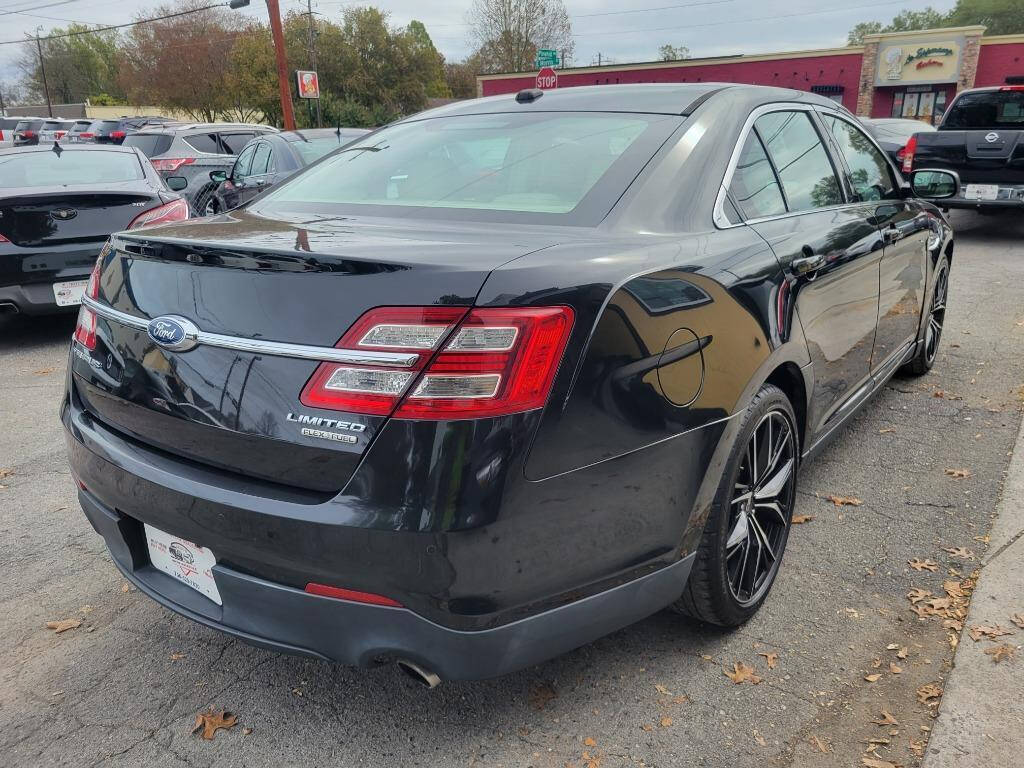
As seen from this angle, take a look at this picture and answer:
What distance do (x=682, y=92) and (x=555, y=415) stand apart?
1569 mm

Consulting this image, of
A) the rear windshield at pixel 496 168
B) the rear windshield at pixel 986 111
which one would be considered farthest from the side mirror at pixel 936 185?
the rear windshield at pixel 986 111

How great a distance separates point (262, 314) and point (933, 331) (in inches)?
180

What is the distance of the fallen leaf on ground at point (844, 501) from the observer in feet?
11.2

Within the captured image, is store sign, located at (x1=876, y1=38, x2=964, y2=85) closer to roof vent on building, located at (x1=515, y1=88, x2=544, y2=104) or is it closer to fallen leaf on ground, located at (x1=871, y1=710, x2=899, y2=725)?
roof vent on building, located at (x1=515, y1=88, x2=544, y2=104)

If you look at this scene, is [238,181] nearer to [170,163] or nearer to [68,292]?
[170,163]

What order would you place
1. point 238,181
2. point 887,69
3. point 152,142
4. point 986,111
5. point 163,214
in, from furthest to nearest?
point 887,69, point 152,142, point 238,181, point 986,111, point 163,214

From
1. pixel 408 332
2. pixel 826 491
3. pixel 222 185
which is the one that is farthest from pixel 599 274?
pixel 222 185

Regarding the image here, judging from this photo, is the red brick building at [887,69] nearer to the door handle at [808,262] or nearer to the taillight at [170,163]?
the taillight at [170,163]

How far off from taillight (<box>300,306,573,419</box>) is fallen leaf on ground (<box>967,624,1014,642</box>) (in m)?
1.73

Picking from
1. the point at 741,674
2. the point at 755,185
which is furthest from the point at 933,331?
the point at 741,674

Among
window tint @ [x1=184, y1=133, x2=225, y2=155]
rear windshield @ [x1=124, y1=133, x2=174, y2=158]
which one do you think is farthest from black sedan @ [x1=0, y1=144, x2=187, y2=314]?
rear windshield @ [x1=124, y1=133, x2=174, y2=158]

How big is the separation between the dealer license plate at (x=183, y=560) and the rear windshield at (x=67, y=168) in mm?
5320

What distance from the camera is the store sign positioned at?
3228cm

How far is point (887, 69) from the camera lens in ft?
110
